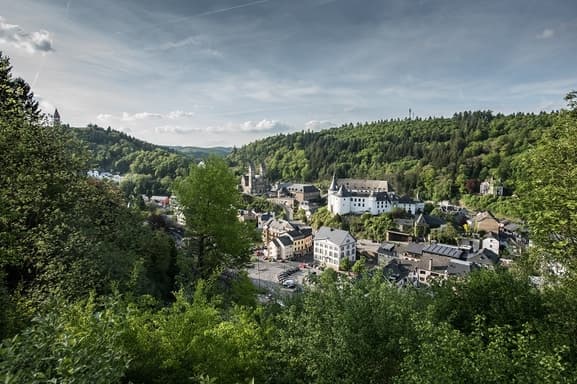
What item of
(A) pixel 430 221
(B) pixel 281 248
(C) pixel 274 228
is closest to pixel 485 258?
(A) pixel 430 221

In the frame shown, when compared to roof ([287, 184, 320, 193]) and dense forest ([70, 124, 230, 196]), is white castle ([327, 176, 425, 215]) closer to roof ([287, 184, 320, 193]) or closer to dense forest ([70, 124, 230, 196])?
roof ([287, 184, 320, 193])

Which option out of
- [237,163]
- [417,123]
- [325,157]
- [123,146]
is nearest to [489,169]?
[325,157]

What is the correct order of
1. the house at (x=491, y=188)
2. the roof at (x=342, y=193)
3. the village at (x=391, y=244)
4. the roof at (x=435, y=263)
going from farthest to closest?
the house at (x=491, y=188)
the roof at (x=342, y=193)
the village at (x=391, y=244)
the roof at (x=435, y=263)

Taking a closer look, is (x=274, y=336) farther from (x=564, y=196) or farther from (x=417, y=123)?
(x=417, y=123)

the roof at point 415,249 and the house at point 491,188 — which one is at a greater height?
the house at point 491,188

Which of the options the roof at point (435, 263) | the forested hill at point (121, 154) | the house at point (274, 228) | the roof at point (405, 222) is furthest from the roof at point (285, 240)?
the forested hill at point (121, 154)

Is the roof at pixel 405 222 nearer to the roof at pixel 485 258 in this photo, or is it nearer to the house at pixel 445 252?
the house at pixel 445 252

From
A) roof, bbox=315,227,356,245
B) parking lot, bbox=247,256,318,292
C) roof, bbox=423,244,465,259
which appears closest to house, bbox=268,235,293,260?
parking lot, bbox=247,256,318,292

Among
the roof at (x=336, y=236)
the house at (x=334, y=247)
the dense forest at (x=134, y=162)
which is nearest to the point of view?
the house at (x=334, y=247)
